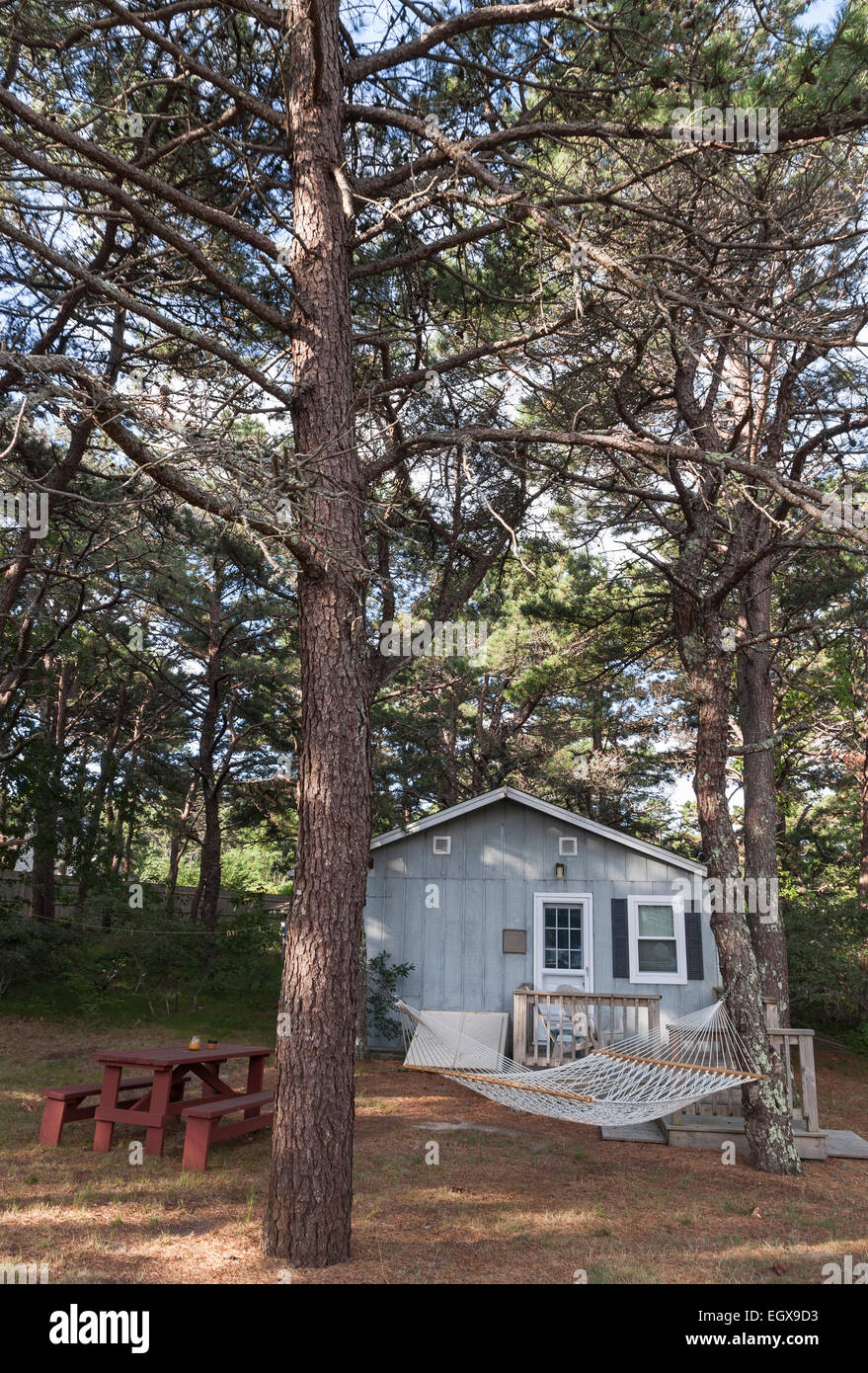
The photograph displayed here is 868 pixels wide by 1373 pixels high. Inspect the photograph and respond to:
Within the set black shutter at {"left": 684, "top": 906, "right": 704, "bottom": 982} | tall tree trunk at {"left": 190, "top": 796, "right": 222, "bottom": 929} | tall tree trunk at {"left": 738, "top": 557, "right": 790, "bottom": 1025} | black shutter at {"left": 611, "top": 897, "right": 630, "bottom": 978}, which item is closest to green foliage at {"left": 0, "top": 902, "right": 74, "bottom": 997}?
tall tree trunk at {"left": 190, "top": 796, "right": 222, "bottom": 929}

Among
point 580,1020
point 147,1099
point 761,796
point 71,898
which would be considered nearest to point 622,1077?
point 580,1020

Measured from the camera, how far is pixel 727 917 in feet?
20.5

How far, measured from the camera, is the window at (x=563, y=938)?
1033cm

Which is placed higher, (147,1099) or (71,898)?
(71,898)

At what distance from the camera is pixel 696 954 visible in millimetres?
9969

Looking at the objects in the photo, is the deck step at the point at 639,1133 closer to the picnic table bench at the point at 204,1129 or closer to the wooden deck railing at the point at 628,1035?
the wooden deck railing at the point at 628,1035

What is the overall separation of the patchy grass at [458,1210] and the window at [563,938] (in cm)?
288

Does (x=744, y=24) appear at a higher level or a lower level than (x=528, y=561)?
higher

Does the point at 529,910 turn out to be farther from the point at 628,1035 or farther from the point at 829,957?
the point at 829,957

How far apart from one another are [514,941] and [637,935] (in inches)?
56.7
